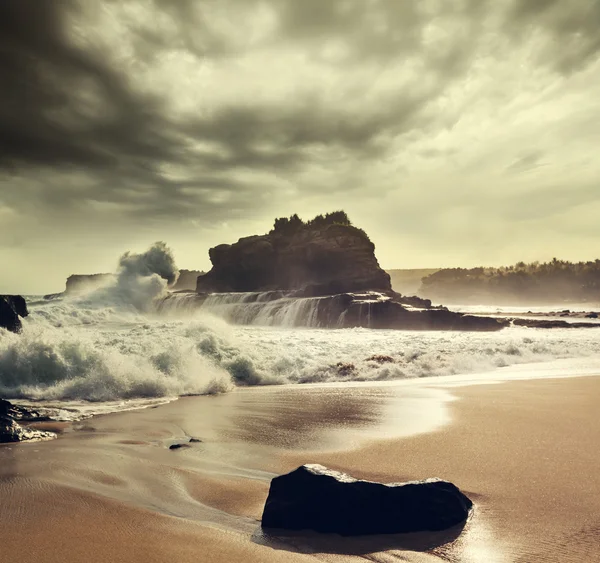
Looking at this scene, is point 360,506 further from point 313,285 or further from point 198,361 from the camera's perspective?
point 313,285

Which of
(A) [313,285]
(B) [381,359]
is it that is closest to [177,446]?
(B) [381,359]

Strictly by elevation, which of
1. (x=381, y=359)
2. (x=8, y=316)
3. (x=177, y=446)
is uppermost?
(x=8, y=316)

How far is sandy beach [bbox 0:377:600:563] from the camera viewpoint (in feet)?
9.41

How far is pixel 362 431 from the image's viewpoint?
6.10 metres

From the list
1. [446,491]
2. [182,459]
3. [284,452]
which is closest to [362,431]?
[284,452]

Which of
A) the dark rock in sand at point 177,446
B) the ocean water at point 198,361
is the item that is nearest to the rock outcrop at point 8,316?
the ocean water at point 198,361

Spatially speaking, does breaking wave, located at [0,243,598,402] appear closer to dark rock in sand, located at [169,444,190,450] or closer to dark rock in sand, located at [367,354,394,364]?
dark rock in sand, located at [367,354,394,364]

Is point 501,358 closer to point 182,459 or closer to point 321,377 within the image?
point 321,377

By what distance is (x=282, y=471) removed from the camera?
451 cm

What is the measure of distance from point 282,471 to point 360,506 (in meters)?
1.57

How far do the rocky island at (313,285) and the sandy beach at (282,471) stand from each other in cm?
2749

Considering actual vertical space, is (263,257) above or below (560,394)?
above

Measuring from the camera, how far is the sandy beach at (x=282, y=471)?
2867 millimetres

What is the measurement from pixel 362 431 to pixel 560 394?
451 cm
